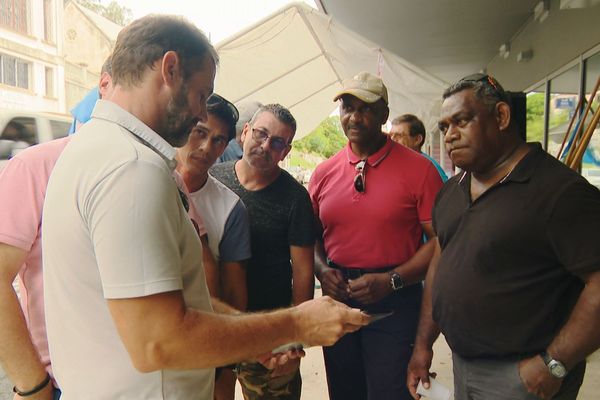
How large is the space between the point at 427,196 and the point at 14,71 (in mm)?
23521

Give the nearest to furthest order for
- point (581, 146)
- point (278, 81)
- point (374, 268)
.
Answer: point (374, 268)
point (581, 146)
point (278, 81)

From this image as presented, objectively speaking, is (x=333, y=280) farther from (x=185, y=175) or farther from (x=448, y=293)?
(x=185, y=175)

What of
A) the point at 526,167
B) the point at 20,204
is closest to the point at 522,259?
the point at 526,167

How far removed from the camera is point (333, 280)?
240 centimetres

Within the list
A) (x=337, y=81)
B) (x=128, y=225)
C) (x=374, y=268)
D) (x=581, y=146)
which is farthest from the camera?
(x=337, y=81)

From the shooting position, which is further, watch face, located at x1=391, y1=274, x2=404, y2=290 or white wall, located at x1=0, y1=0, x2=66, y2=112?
white wall, located at x1=0, y1=0, x2=66, y2=112

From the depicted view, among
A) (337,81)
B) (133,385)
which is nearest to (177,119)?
(133,385)

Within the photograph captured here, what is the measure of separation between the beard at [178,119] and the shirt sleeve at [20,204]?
0.56 metres

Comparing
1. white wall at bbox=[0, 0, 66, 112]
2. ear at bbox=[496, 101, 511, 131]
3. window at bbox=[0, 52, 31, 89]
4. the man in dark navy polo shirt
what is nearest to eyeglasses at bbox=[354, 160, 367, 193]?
the man in dark navy polo shirt

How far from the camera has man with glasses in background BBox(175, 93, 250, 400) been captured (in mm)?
1946

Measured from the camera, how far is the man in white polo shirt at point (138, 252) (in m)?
0.93

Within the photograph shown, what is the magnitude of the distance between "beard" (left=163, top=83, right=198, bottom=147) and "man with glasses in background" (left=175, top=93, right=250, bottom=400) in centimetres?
78

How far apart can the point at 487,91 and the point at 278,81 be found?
4.40 meters

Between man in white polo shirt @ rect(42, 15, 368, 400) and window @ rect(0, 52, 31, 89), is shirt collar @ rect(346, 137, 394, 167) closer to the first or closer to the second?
man in white polo shirt @ rect(42, 15, 368, 400)
